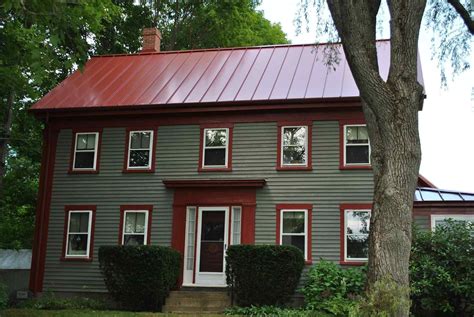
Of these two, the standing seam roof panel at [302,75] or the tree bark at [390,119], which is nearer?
the tree bark at [390,119]

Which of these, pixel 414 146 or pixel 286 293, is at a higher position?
pixel 414 146

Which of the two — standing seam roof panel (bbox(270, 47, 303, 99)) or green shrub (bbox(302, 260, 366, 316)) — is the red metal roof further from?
green shrub (bbox(302, 260, 366, 316))

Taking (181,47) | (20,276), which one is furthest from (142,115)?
(181,47)

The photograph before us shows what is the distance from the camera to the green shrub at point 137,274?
15141 mm

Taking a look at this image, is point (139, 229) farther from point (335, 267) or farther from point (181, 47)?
point (181, 47)

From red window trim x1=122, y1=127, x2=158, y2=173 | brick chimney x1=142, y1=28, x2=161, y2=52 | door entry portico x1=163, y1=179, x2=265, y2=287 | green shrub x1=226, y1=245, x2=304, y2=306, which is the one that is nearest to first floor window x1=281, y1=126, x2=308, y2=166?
door entry portico x1=163, y1=179, x2=265, y2=287

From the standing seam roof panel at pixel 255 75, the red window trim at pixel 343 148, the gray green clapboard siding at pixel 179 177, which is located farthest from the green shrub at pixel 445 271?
the standing seam roof panel at pixel 255 75

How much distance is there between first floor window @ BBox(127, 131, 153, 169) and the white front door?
2293 millimetres

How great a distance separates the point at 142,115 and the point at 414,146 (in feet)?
33.4

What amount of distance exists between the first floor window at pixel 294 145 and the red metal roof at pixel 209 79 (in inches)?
35.4

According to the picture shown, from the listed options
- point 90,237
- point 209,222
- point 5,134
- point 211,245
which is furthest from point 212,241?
point 5,134

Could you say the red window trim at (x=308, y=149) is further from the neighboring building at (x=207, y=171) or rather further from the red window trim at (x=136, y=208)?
the red window trim at (x=136, y=208)

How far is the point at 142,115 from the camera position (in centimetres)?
1809

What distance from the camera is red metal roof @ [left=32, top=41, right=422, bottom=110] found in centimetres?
Answer: 1755
